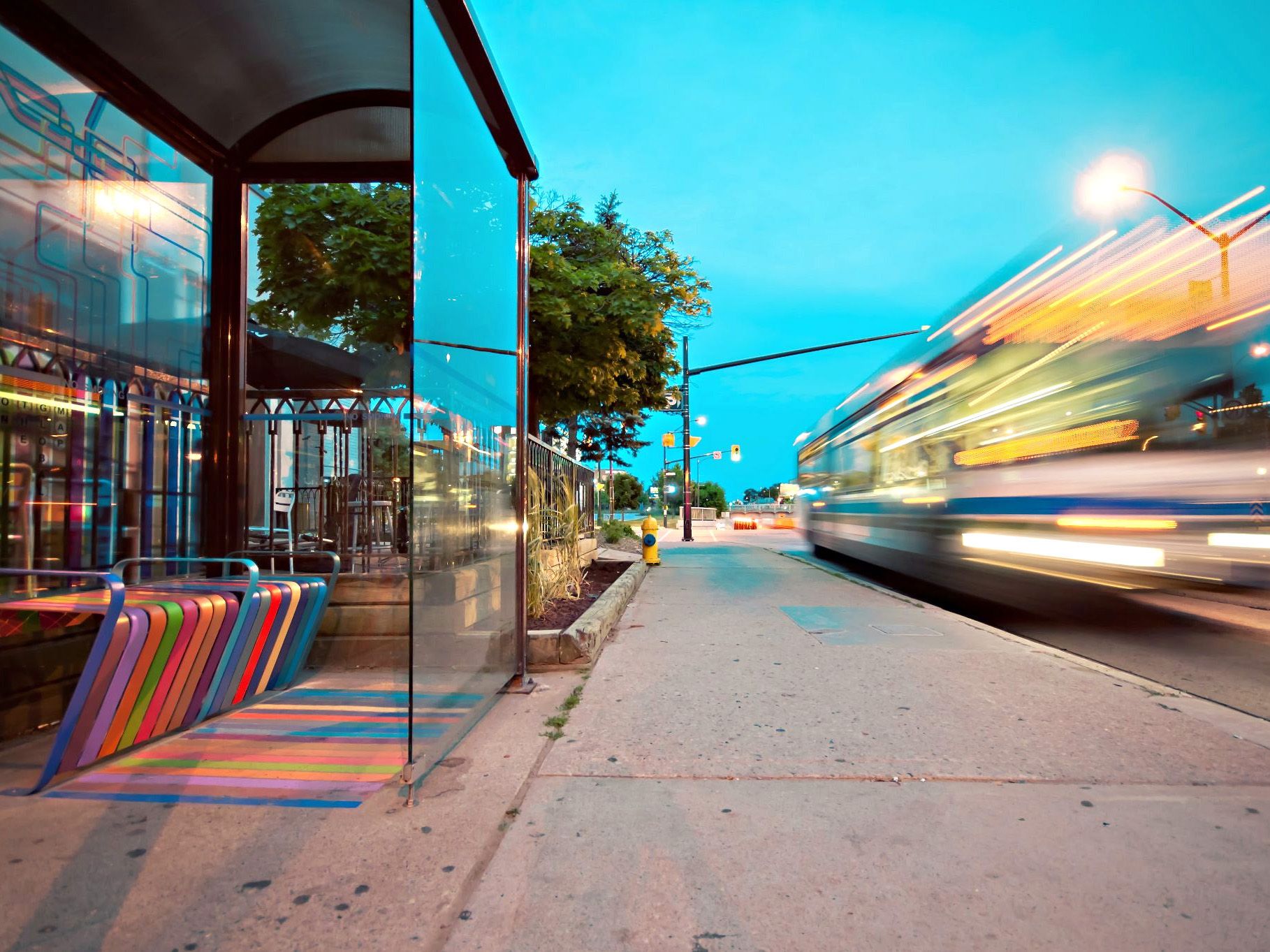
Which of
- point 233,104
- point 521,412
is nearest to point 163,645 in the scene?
point 521,412

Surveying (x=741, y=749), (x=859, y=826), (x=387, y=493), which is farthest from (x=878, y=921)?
(x=387, y=493)

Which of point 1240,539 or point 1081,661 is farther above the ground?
point 1240,539

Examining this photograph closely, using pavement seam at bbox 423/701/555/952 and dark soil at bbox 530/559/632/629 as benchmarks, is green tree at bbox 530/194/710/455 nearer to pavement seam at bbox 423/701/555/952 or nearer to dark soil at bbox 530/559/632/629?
dark soil at bbox 530/559/632/629

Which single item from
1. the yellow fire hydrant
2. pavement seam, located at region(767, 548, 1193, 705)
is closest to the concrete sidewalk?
pavement seam, located at region(767, 548, 1193, 705)

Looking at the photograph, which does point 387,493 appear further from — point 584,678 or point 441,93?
point 441,93

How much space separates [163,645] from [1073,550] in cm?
720

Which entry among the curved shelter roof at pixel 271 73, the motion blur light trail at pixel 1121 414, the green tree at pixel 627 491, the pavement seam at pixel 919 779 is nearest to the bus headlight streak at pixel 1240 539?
the motion blur light trail at pixel 1121 414

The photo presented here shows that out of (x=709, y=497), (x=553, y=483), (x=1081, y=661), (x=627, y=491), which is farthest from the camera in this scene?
(x=709, y=497)

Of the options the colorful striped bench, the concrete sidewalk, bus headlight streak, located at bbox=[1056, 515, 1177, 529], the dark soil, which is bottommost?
the concrete sidewalk

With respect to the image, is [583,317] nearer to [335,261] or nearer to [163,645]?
[335,261]

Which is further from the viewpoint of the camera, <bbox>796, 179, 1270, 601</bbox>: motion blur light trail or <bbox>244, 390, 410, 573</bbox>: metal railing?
<bbox>244, 390, 410, 573</bbox>: metal railing

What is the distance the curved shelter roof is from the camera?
444cm

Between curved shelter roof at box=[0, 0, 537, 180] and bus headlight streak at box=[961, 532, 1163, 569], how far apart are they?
228 inches

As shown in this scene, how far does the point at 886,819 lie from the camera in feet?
10.2
